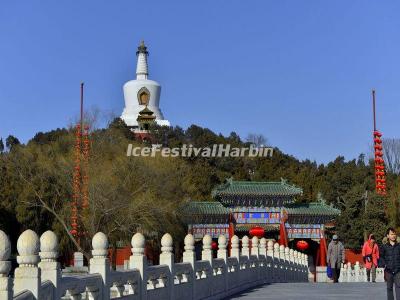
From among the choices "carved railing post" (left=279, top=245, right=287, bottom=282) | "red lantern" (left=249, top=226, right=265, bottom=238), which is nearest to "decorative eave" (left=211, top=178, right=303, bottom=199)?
"red lantern" (left=249, top=226, right=265, bottom=238)

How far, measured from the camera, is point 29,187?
35.2 meters

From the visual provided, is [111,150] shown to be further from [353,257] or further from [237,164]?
[237,164]

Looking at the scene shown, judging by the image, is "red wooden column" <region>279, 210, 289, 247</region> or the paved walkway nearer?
the paved walkway

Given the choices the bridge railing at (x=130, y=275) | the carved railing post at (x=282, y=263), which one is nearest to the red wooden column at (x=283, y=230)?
the carved railing post at (x=282, y=263)

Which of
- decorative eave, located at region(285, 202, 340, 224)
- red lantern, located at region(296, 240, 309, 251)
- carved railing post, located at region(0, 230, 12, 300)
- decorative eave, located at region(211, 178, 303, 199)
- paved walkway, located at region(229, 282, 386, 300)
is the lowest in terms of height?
paved walkway, located at region(229, 282, 386, 300)

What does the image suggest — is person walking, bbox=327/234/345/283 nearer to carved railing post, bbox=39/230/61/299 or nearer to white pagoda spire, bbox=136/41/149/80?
carved railing post, bbox=39/230/61/299

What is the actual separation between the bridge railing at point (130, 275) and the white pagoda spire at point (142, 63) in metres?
58.6

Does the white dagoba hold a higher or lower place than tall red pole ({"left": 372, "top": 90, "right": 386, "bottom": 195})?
higher

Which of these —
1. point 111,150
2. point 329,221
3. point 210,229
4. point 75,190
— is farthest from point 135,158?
point 329,221

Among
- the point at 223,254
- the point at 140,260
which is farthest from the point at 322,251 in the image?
the point at 140,260

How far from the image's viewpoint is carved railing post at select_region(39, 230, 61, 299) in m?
7.41

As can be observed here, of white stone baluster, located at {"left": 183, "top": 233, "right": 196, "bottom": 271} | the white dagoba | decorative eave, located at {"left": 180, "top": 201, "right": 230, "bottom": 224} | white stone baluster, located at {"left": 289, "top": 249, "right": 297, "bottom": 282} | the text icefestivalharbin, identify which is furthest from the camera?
the white dagoba

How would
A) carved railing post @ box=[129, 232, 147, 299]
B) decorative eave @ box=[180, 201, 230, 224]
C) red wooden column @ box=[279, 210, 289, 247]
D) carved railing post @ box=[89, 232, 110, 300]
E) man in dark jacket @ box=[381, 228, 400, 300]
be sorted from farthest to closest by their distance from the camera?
red wooden column @ box=[279, 210, 289, 247] < decorative eave @ box=[180, 201, 230, 224] < man in dark jacket @ box=[381, 228, 400, 300] < carved railing post @ box=[129, 232, 147, 299] < carved railing post @ box=[89, 232, 110, 300]

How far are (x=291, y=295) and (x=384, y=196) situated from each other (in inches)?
1263
